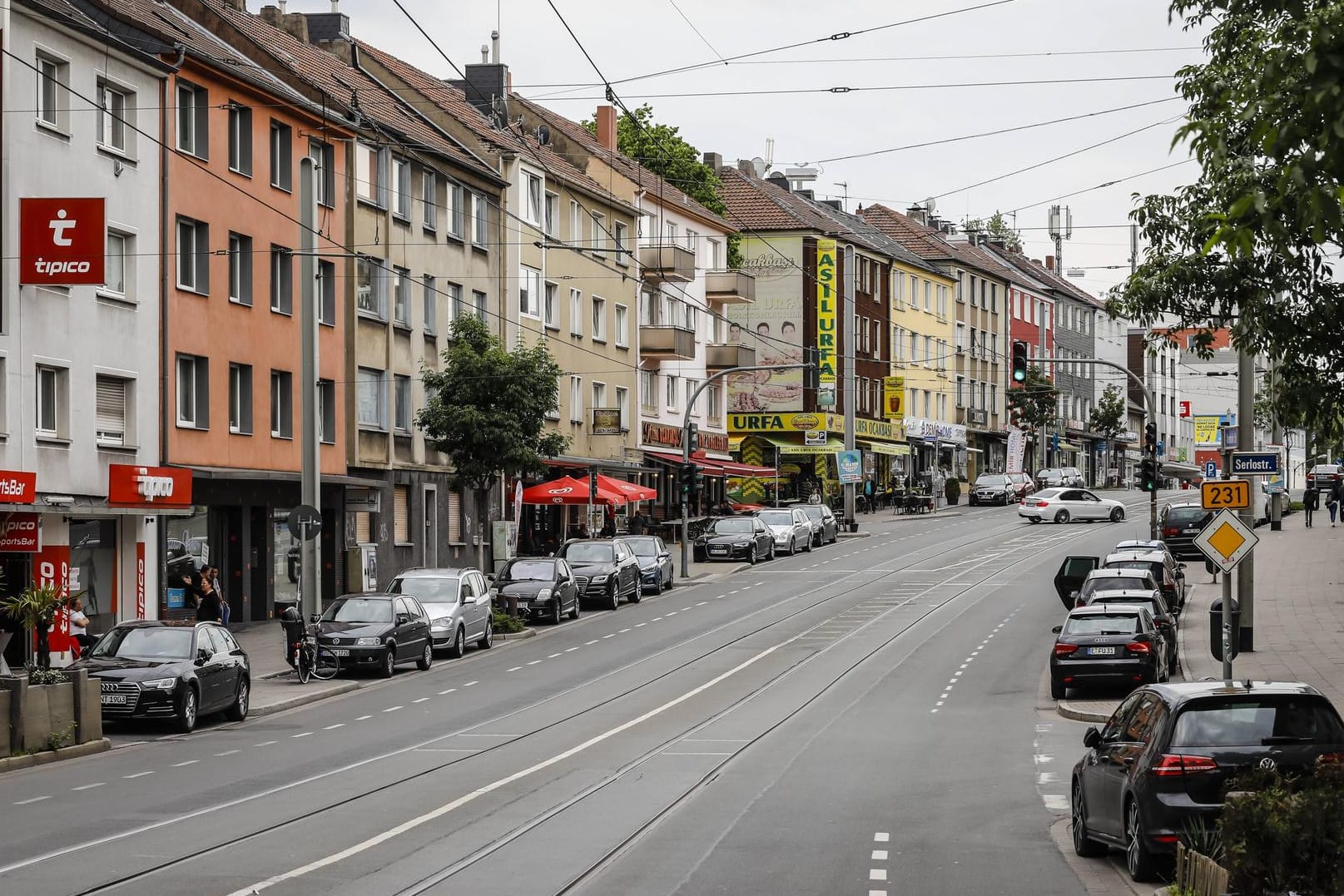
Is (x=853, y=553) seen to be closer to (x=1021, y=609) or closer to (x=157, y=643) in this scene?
(x=1021, y=609)

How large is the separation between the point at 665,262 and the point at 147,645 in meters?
46.3

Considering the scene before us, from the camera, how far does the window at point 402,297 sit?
4975cm

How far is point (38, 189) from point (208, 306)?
23.2 ft

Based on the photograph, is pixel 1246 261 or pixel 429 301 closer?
pixel 1246 261

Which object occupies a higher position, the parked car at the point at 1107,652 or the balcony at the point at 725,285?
the balcony at the point at 725,285

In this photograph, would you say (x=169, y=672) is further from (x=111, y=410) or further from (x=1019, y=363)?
(x=1019, y=363)

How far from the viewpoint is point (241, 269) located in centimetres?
4166

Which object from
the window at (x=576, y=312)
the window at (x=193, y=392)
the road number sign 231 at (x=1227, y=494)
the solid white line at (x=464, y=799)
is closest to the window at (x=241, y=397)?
the window at (x=193, y=392)

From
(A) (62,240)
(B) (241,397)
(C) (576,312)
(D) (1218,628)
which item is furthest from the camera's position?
(C) (576,312)

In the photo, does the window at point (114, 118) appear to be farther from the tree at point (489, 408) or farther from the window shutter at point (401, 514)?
the window shutter at point (401, 514)

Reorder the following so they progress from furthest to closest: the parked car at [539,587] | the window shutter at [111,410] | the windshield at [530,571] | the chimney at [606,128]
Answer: the chimney at [606,128] < the windshield at [530,571] < the parked car at [539,587] < the window shutter at [111,410]

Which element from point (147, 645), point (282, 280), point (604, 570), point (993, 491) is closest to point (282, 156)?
point (282, 280)

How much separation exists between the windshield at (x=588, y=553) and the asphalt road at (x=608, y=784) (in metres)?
7.58

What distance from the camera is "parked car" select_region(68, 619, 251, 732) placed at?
24.5 metres
